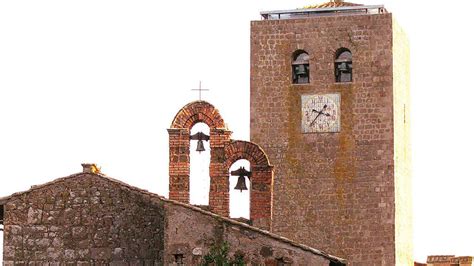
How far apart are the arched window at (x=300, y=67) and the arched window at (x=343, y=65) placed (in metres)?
0.84

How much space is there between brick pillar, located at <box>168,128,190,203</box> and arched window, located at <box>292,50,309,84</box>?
1376cm

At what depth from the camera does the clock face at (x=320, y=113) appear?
5100 centimetres

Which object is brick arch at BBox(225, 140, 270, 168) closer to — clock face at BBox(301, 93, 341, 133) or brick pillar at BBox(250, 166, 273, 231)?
brick pillar at BBox(250, 166, 273, 231)

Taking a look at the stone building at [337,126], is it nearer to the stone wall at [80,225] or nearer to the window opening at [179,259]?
the stone wall at [80,225]

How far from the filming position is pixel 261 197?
127 feet

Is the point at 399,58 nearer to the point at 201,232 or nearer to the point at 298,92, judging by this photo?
the point at 298,92

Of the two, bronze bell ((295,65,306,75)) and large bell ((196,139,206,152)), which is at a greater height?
bronze bell ((295,65,306,75))

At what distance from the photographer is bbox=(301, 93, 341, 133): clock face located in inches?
2008

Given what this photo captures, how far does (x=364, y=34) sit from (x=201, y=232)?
1941cm

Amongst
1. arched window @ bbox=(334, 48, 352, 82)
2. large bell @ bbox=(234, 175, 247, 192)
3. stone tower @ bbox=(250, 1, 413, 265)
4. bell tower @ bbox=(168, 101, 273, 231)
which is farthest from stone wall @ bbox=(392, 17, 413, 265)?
bell tower @ bbox=(168, 101, 273, 231)

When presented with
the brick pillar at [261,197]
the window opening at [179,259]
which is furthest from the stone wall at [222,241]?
the brick pillar at [261,197]

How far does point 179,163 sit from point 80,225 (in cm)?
540

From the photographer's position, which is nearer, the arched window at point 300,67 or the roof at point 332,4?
the arched window at point 300,67

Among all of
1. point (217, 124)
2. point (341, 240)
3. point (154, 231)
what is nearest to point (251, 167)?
point (217, 124)
